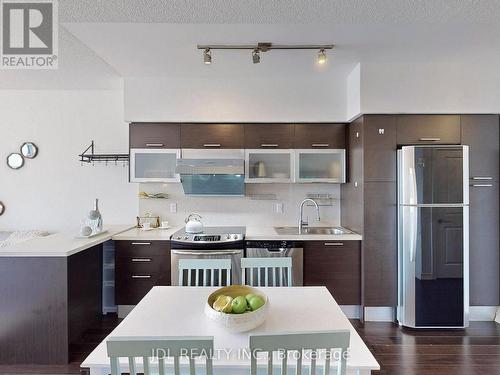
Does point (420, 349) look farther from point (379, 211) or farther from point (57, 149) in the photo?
point (57, 149)

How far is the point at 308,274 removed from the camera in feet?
10.0

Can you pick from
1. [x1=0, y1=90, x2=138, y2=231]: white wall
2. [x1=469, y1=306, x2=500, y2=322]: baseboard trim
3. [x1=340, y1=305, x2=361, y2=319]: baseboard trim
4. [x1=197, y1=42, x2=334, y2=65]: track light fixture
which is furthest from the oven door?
[x1=469, y1=306, x2=500, y2=322]: baseboard trim

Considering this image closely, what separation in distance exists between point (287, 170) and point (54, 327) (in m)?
2.59

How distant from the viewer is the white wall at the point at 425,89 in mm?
2938

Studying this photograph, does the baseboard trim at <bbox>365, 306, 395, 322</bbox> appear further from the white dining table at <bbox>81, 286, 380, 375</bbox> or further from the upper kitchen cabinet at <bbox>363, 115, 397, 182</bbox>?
the white dining table at <bbox>81, 286, 380, 375</bbox>

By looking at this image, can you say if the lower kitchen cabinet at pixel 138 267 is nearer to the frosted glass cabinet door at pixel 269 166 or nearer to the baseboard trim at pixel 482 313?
the frosted glass cabinet door at pixel 269 166

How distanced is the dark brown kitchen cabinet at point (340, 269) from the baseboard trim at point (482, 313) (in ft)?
3.88

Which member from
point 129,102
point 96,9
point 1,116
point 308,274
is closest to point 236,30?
point 96,9

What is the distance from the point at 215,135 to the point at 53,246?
1889 mm

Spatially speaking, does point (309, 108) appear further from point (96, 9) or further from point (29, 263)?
point (29, 263)

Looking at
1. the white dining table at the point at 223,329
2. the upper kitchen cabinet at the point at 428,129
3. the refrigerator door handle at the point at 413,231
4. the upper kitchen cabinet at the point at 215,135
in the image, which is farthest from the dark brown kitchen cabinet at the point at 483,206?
the upper kitchen cabinet at the point at 215,135

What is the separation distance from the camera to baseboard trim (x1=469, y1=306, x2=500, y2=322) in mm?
3074

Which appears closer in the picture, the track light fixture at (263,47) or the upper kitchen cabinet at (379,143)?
the track light fixture at (263,47)

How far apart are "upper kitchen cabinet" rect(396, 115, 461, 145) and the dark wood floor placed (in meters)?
1.83
